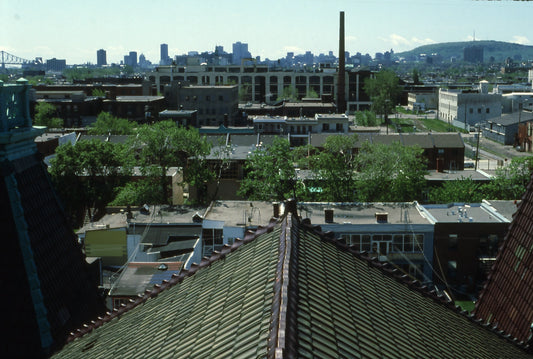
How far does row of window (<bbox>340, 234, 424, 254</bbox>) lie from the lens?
38.4 metres

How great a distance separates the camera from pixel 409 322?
27.2 ft

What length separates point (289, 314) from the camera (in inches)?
242

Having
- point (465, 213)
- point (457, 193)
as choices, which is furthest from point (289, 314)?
point (457, 193)

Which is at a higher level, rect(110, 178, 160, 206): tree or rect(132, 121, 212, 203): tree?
rect(132, 121, 212, 203): tree

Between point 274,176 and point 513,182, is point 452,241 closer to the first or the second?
point 513,182

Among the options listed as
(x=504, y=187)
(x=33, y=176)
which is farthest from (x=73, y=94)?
(x=33, y=176)

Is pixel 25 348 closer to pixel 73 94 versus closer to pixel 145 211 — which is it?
pixel 145 211

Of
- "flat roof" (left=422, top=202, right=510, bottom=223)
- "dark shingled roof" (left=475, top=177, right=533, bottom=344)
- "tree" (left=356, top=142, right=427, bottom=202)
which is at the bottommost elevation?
"flat roof" (left=422, top=202, right=510, bottom=223)

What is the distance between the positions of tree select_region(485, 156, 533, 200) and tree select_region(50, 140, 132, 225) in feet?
91.8

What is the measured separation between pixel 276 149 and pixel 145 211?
39.4ft

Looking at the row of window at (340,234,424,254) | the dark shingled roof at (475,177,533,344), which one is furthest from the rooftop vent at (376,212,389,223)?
the dark shingled roof at (475,177,533,344)

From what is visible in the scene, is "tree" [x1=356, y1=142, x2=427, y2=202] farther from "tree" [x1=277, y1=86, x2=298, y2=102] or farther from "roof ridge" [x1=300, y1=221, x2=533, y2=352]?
"tree" [x1=277, y1=86, x2=298, y2=102]

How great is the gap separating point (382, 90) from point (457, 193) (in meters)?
95.0

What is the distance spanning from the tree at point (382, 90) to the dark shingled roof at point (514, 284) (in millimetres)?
121958
